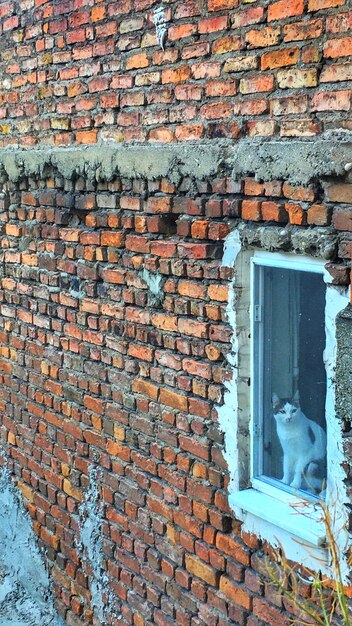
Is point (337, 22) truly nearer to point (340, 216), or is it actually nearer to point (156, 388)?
point (340, 216)

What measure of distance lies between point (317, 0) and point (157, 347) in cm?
161

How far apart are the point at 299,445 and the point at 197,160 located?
1193mm

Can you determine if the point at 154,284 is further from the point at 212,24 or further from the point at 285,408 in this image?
the point at 212,24

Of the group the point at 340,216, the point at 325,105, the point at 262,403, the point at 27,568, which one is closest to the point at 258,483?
the point at 262,403

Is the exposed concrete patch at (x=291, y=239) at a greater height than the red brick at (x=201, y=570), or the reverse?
the exposed concrete patch at (x=291, y=239)

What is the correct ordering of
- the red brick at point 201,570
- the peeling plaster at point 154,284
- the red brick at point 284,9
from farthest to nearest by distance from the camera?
the peeling plaster at point 154,284 < the red brick at point 201,570 < the red brick at point 284,9

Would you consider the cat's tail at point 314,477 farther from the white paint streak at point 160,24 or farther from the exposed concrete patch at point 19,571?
the exposed concrete patch at point 19,571

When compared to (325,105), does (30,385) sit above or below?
below

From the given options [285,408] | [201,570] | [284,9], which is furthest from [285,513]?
[284,9]

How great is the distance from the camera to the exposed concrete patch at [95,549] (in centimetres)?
395

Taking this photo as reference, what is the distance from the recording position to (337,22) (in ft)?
8.14

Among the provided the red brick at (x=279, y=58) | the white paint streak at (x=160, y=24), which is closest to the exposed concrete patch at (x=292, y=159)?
the red brick at (x=279, y=58)

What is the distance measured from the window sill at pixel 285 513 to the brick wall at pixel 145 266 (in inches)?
4.5

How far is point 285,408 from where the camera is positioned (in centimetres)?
296
